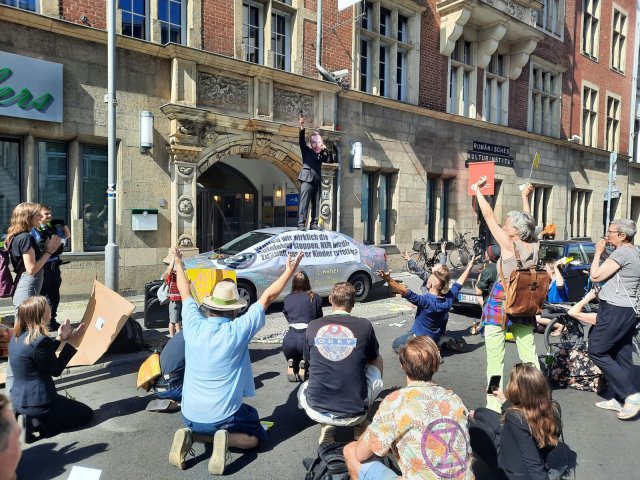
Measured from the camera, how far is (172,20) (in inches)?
427

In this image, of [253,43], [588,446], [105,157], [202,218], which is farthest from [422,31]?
[588,446]

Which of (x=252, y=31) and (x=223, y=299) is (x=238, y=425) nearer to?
(x=223, y=299)

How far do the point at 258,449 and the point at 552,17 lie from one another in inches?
906

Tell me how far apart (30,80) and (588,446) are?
34.0 ft

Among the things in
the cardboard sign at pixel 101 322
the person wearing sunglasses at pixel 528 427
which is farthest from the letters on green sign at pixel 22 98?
the person wearing sunglasses at pixel 528 427

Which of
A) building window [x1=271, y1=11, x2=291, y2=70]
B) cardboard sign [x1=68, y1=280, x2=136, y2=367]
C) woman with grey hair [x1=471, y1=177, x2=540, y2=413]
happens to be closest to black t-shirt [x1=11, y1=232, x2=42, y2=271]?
cardboard sign [x1=68, y1=280, x2=136, y2=367]

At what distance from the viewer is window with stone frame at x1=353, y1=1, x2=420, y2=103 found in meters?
14.7

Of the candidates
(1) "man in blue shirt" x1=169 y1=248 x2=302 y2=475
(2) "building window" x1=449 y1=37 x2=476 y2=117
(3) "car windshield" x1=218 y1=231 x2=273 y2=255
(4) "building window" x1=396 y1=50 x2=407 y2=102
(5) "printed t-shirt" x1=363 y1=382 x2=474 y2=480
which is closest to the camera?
(5) "printed t-shirt" x1=363 y1=382 x2=474 y2=480

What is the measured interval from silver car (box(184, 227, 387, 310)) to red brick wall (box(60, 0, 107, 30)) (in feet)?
17.3

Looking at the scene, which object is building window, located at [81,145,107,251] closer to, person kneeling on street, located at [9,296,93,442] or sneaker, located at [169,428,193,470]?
person kneeling on street, located at [9,296,93,442]

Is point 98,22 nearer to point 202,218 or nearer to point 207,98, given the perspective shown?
point 207,98

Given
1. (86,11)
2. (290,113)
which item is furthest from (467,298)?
(86,11)

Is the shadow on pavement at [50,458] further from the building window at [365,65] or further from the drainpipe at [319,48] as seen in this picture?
the building window at [365,65]

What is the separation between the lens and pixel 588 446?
4082 mm
